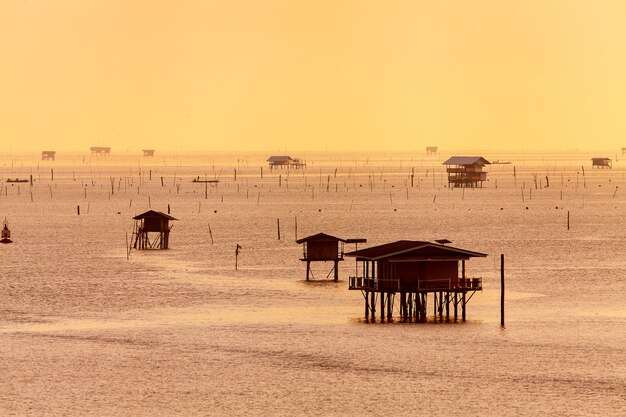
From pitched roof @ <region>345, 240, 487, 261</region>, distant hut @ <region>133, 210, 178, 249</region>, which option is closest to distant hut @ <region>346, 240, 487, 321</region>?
pitched roof @ <region>345, 240, 487, 261</region>

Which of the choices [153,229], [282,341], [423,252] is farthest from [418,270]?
[153,229]

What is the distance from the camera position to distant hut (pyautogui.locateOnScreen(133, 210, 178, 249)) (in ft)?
403

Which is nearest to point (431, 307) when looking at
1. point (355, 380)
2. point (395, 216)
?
point (355, 380)

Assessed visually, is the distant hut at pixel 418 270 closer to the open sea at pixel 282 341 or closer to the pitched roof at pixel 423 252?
the pitched roof at pixel 423 252

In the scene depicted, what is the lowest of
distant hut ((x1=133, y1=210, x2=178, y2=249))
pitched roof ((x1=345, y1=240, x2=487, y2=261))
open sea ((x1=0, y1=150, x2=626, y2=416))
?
open sea ((x1=0, y1=150, x2=626, y2=416))

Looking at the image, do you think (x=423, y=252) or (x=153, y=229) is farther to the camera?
(x=153, y=229)

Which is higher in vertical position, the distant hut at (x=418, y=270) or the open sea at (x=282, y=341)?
the distant hut at (x=418, y=270)

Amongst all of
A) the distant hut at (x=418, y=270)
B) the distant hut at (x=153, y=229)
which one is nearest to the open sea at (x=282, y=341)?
the distant hut at (x=418, y=270)

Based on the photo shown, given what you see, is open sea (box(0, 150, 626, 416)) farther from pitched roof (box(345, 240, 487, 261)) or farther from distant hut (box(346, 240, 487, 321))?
pitched roof (box(345, 240, 487, 261))

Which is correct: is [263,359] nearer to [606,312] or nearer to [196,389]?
[196,389]

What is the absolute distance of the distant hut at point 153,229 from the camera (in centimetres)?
12281

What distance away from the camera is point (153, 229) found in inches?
4845

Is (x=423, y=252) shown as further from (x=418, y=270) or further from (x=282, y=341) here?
(x=282, y=341)

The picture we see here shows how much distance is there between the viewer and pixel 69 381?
210 feet
